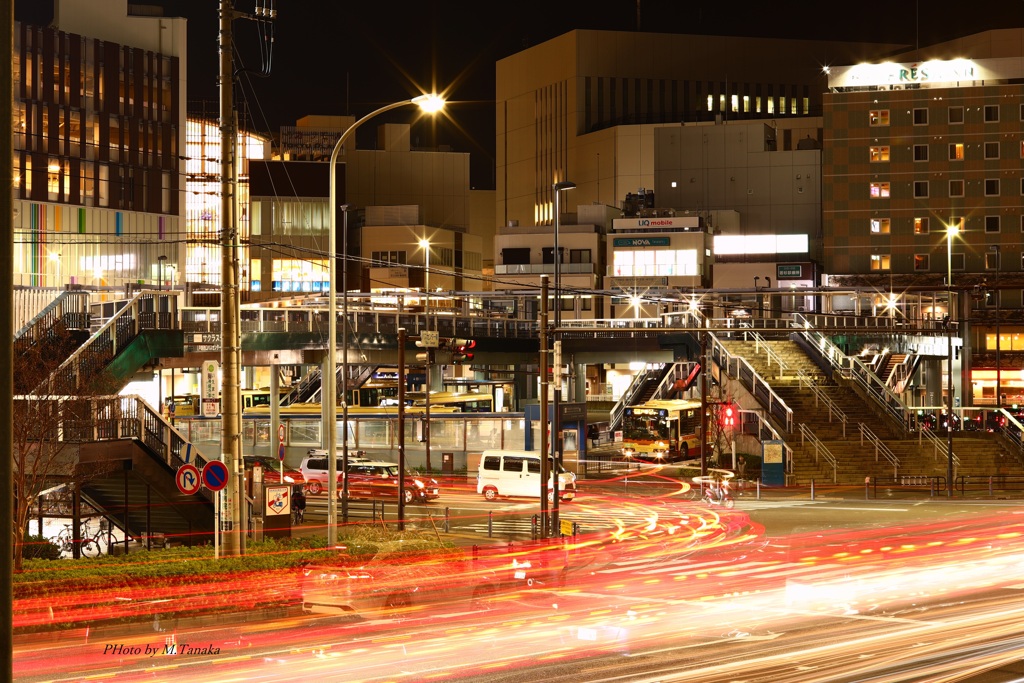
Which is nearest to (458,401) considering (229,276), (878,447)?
(878,447)

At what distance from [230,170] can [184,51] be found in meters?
105

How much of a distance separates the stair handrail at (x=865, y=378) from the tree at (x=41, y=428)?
31.5 metres

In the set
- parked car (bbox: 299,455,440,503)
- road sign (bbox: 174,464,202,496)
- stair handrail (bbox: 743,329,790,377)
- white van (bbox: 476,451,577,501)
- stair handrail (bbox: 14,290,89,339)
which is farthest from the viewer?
stair handrail (bbox: 743,329,790,377)

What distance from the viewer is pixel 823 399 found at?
52062mm

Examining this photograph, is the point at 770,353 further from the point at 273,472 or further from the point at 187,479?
the point at 187,479

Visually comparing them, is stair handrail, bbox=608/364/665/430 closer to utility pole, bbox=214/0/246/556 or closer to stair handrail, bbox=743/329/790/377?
stair handrail, bbox=743/329/790/377

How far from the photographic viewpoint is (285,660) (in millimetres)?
15398

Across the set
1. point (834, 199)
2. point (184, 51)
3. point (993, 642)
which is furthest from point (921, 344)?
point (184, 51)

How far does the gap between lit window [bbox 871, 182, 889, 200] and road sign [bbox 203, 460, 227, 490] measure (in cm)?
8444

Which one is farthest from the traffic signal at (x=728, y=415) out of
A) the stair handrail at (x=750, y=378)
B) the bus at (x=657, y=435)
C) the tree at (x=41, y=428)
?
the tree at (x=41, y=428)

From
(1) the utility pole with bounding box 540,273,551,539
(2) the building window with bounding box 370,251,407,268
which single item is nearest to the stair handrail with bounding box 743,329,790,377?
(1) the utility pole with bounding box 540,273,551,539

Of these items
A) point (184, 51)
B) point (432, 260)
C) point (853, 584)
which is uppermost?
point (184, 51)

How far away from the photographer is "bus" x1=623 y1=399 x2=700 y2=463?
171ft

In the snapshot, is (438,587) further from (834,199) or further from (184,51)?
(184,51)
